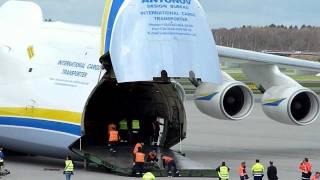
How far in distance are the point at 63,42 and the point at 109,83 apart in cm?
153

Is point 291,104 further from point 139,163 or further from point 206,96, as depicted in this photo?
point 139,163

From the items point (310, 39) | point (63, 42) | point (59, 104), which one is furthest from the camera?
point (310, 39)

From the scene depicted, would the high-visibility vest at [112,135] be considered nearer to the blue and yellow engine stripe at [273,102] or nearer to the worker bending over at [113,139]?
the worker bending over at [113,139]

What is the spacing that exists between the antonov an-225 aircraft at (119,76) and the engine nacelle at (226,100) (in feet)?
0.08

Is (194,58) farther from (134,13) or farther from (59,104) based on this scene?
(59,104)

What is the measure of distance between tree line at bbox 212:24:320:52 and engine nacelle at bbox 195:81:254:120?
88632 mm

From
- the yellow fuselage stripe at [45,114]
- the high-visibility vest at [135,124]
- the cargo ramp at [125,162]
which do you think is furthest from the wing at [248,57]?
the yellow fuselage stripe at [45,114]

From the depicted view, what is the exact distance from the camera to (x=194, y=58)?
16516 mm

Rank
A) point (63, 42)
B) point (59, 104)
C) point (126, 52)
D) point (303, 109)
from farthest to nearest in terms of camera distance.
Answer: point (303, 109) < point (63, 42) < point (59, 104) < point (126, 52)

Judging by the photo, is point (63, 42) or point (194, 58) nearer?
point (194, 58)

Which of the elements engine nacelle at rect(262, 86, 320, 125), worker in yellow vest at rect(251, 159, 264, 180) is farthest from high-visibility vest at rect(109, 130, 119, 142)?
engine nacelle at rect(262, 86, 320, 125)

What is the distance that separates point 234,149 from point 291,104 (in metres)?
3.77

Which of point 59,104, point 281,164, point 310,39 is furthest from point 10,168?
point 310,39

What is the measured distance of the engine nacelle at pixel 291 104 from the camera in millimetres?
20328
